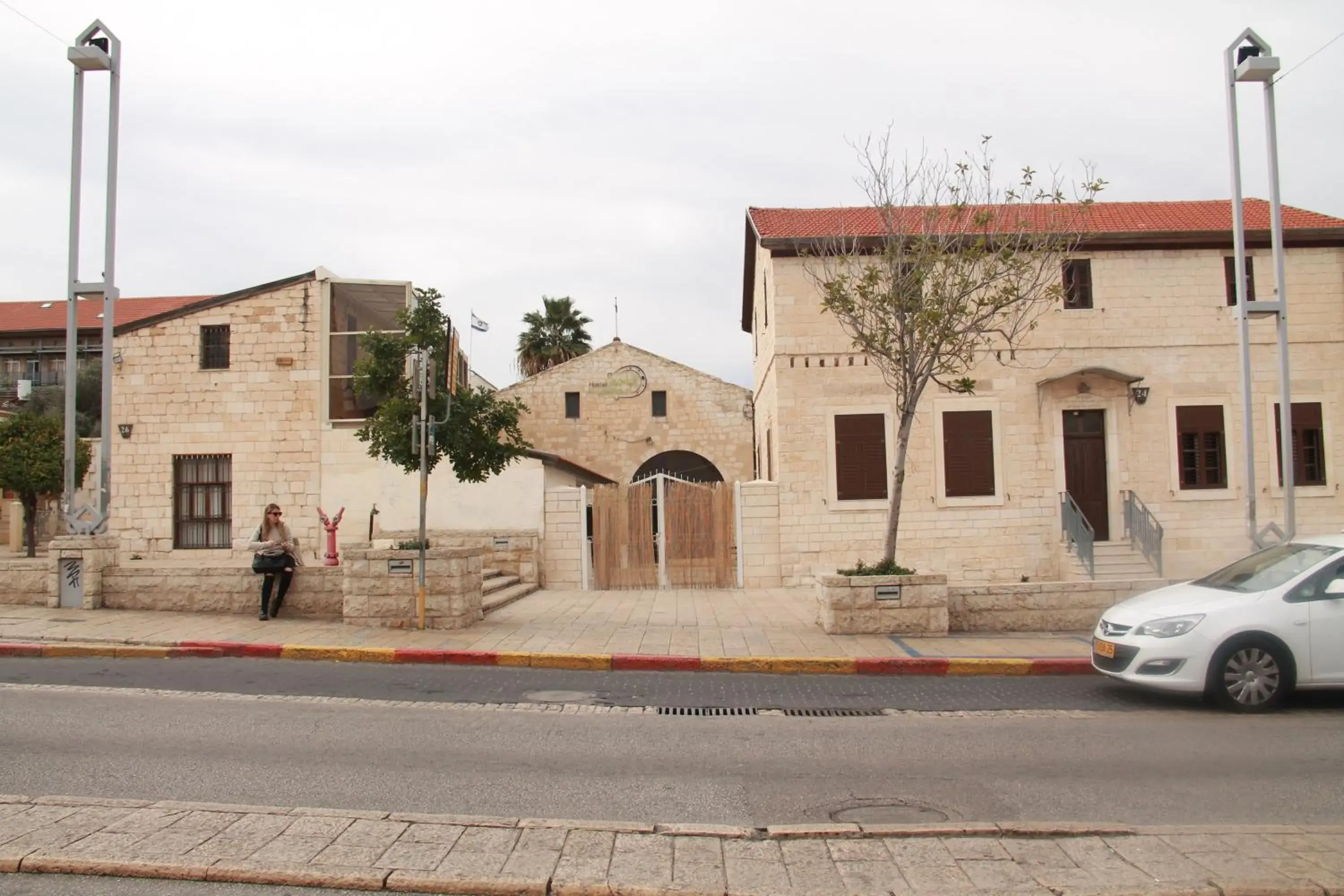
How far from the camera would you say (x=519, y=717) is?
8016mm

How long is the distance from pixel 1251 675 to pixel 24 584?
14225mm

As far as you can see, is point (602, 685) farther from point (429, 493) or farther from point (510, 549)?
point (429, 493)

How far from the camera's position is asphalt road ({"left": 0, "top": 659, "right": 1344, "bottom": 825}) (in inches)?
222

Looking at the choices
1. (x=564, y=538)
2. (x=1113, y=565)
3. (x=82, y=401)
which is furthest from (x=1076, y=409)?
(x=82, y=401)

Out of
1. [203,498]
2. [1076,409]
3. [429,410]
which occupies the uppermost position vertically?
[1076,409]

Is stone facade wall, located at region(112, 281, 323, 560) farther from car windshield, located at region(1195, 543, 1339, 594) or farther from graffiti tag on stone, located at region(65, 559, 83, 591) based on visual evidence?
car windshield, located at region(1195, 543, 1339, 594)

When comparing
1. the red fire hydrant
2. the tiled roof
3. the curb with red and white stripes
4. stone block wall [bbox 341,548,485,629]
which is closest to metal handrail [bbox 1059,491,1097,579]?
the tiled roof

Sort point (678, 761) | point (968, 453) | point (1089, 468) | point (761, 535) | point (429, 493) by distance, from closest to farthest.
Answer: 1. point (678, 761)
2. point (761, 535)
3. point (968, 453)
4. point (1089, 468)
5. point (429, 493)

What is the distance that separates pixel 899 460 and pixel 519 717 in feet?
20.0

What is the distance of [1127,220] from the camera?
20531 millimetres

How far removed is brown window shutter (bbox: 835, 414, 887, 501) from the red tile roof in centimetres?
3597

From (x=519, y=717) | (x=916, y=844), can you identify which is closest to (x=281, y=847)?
(x=916, y=844)

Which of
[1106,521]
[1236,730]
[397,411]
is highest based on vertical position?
[397,411]

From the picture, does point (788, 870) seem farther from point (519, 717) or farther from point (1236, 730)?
point (1236, 730)
